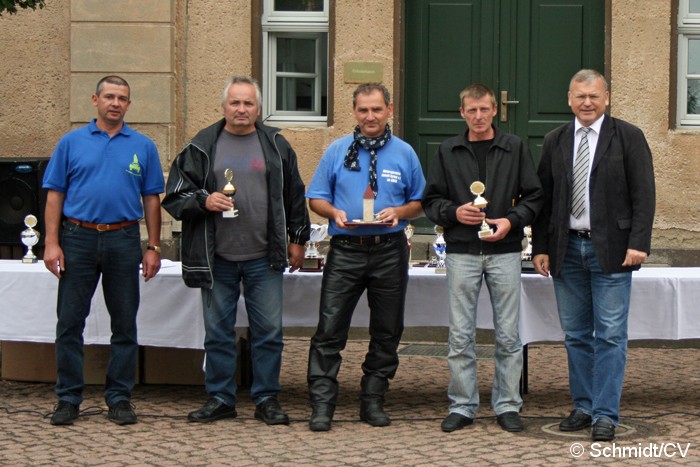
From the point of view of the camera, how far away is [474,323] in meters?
6.82

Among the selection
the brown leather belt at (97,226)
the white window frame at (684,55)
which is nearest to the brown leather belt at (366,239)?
the brown leather belt at (97,226)

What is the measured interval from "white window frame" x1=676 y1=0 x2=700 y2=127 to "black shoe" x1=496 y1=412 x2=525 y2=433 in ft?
15.9

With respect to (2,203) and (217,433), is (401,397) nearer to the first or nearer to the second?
(217,433)

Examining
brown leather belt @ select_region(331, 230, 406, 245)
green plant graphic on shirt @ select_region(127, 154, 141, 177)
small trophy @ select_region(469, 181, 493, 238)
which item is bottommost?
brown leather belt @ select_region(331, 230, 406, 245)

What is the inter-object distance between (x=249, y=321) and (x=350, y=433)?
882mm

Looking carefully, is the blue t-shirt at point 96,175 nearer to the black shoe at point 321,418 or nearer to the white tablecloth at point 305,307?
the white tablecloth at point 305,307

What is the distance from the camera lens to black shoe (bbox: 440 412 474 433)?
22.1ft

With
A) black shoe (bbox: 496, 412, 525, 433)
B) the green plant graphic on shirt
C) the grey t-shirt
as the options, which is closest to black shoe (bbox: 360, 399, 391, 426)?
black shoe (bbox: 496, 412, 525, 433)

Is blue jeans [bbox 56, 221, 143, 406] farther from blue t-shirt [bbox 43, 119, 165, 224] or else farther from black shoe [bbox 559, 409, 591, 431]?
black shoe [bbox 559, 409, 591, 431]

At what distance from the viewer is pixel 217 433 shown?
6.73 meters

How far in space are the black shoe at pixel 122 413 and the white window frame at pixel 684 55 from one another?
5.86 metres

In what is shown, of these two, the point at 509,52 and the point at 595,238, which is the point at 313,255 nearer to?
the point at 595,238

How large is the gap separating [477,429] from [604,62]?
4.91 m

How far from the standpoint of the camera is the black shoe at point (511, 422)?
6742mm
